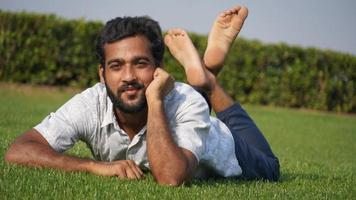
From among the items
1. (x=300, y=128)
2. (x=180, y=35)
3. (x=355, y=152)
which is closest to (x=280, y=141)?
(x=355, y=152)

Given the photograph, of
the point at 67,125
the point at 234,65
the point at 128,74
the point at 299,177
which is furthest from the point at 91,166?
the point at 234,65

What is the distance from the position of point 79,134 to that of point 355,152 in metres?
10.9

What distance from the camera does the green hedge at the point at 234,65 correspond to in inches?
910

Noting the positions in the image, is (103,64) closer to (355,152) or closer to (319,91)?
(355,152)

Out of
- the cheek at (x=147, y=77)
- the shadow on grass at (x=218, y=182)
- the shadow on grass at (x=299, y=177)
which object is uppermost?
→ the cheek at (x=147, y=77)

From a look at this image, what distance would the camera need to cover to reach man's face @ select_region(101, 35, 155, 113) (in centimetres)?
547

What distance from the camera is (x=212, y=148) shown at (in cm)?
596

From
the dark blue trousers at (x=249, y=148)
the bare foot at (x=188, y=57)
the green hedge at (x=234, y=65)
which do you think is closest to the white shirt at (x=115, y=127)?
the dark blue trousers at (x=249, y=148)

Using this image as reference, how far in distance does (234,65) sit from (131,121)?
20565 millimetres

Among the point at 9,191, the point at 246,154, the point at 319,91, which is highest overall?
the point at 9,191

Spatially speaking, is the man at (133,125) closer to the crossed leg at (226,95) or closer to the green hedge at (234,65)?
the crossed leg at (226,95)

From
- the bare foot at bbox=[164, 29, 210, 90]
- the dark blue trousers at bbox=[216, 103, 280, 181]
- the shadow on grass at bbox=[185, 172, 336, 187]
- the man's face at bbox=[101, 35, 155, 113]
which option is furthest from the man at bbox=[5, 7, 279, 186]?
the bare foot at bbox=[164, 29, 210, 90]

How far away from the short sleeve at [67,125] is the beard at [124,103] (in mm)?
307

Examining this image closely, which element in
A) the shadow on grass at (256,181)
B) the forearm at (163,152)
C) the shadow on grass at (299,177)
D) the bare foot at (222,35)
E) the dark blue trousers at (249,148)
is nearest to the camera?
the forearm at (163,152)
